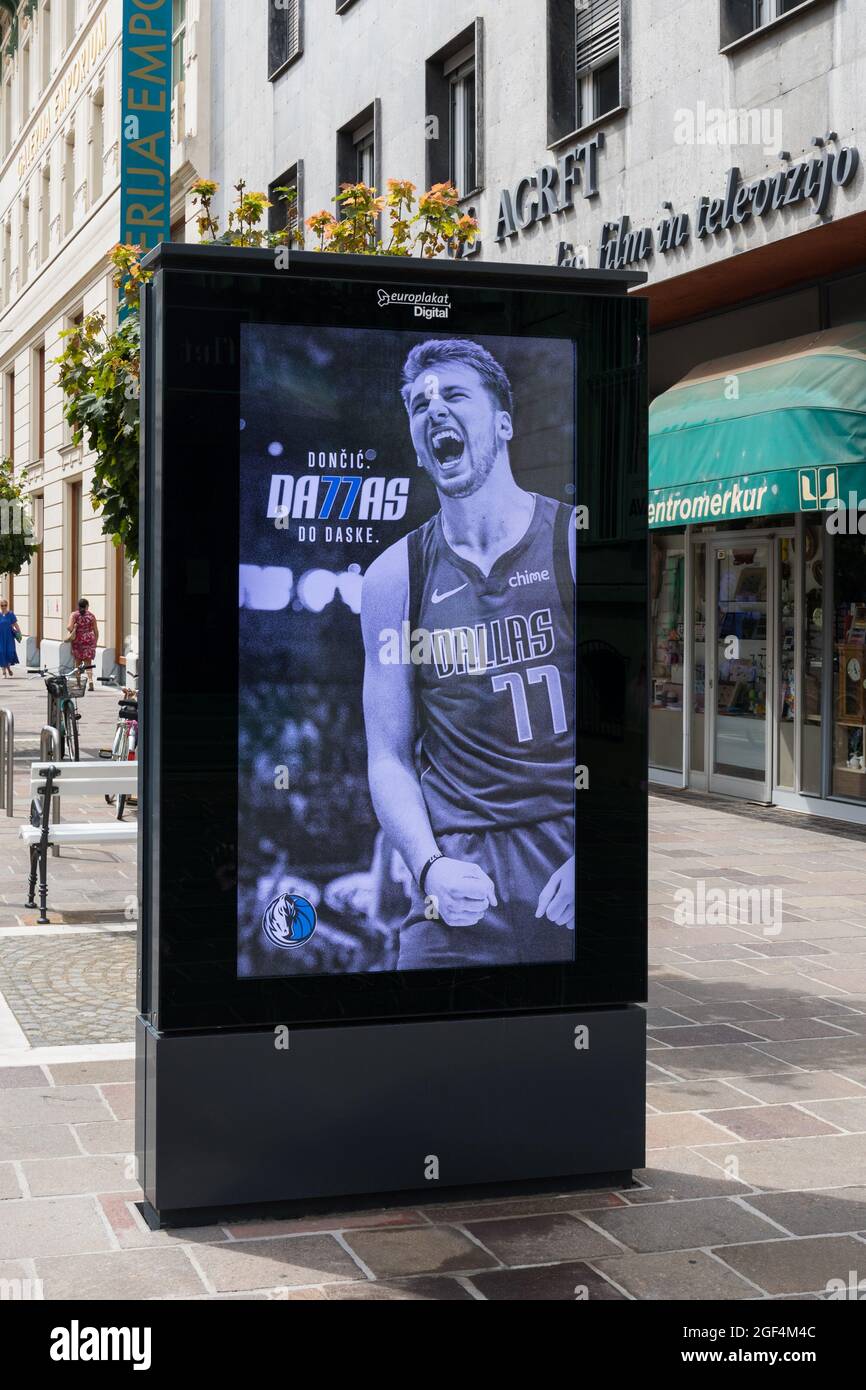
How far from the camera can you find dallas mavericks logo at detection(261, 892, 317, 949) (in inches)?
165

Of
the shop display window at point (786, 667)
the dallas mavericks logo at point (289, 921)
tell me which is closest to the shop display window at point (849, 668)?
the shop display window at point (786, 667)

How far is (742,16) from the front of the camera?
12.5 m

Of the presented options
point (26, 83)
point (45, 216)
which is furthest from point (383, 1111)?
point (26, 83)

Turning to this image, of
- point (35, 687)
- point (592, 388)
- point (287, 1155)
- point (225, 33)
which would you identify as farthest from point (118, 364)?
point (35, 687)

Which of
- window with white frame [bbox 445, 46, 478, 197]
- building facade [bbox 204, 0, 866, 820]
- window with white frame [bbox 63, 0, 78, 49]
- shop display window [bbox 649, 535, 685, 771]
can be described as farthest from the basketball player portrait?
window with white frame [bbox 63, 0, 78, 49]

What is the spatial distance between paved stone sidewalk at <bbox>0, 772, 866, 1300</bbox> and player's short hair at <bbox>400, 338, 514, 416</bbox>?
2.16 meters

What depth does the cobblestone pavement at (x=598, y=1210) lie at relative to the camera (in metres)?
3.86

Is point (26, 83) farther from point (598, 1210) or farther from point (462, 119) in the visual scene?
point (598, 1210)

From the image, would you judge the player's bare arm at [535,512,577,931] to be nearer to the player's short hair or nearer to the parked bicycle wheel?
the player's short hair

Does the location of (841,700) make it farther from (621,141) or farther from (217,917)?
(217,917)

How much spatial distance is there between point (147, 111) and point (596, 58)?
10.4 m
